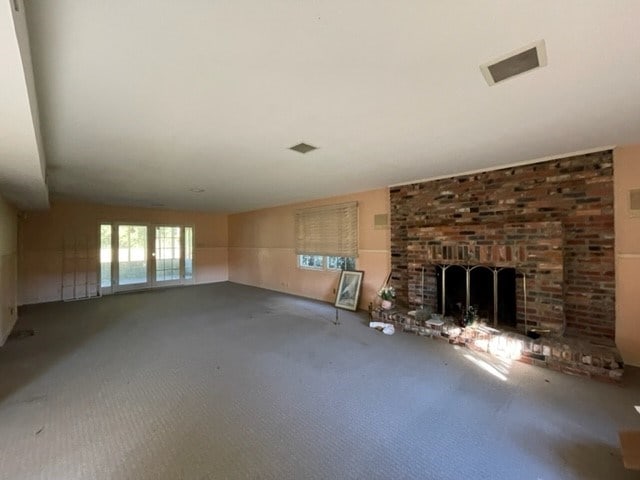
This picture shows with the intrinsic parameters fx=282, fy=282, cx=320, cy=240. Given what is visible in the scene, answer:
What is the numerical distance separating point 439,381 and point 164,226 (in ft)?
27.2

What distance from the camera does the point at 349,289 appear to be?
223 inches

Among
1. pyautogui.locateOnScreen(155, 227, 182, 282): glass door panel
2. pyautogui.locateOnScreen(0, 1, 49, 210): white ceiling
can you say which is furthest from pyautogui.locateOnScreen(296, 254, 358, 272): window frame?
pyautogui.locateOnScreen(0, 1, 49, 210): white ceiling

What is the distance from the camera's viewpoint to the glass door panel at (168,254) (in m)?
8.32

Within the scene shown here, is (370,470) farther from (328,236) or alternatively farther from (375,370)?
(328,236)

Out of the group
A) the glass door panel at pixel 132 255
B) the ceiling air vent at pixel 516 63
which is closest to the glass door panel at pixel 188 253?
the glass door panel at pixel 132 255

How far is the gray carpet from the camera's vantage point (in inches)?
68.4

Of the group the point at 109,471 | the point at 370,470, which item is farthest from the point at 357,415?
the point at 109,471

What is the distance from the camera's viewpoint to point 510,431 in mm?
2045

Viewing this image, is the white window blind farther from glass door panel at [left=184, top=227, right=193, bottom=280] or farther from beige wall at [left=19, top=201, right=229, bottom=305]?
beige wall at [left=19, top=201, right=229, bottom=305]

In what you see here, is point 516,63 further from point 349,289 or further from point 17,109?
point 349,289

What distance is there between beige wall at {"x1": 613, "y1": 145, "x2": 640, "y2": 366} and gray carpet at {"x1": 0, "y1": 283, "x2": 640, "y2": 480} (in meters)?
0.42

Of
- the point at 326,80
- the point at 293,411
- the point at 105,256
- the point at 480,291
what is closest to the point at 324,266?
the point at 480,291

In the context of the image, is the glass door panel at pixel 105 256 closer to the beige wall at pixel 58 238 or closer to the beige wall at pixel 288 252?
the beige wall at pixel 58 238

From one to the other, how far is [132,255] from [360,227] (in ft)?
21.2
